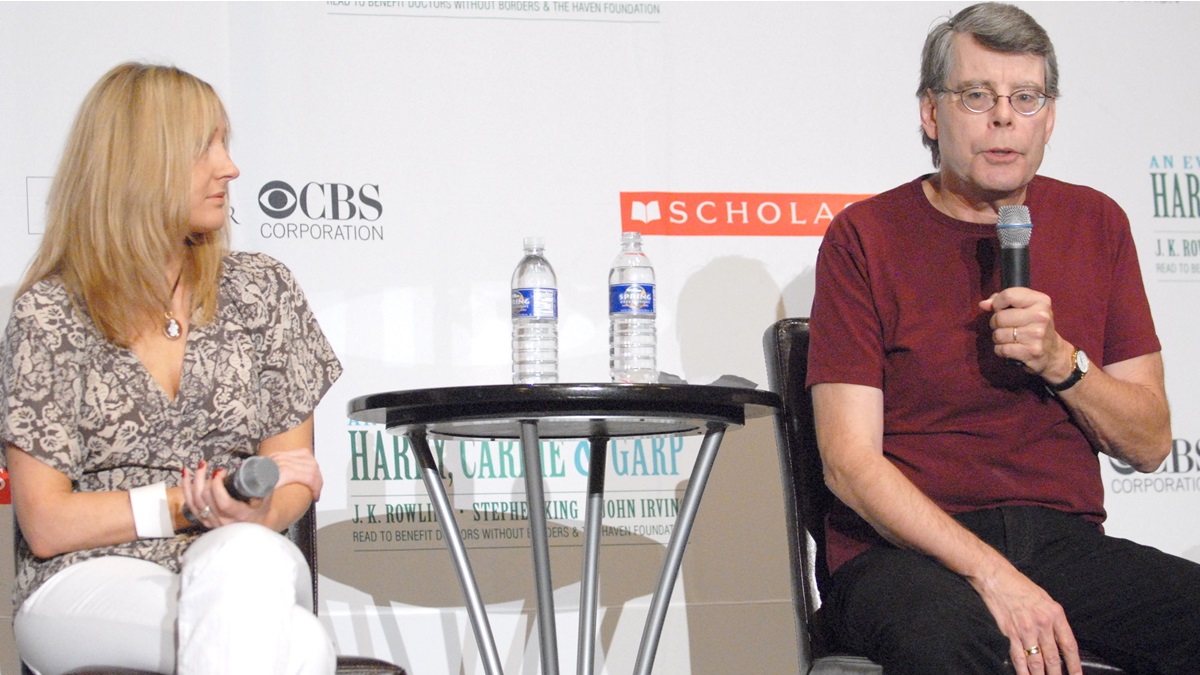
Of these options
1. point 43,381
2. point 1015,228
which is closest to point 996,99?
point 1015,228

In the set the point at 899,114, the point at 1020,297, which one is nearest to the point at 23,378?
the point at 1020,297

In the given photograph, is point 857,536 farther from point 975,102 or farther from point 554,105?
point 554,105

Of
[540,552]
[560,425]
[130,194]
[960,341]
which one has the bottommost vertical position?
[540,552]

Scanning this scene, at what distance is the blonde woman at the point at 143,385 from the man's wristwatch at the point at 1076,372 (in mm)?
1159

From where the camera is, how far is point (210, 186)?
189 centimetres

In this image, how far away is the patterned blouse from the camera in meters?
1.67

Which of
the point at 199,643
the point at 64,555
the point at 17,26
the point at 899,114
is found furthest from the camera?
the point at 899,114

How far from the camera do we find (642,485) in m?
3.02

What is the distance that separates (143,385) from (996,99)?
1461 millimetres

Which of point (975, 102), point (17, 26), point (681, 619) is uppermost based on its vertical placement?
point (17, 26)

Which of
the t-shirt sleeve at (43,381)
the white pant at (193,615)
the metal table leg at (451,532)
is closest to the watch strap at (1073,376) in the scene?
the metal table leg at (451,532)

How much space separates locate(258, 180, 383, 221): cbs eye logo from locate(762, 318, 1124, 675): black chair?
50.8 inches

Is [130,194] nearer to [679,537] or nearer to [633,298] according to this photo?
[633,298]

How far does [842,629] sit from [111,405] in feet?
3.70
